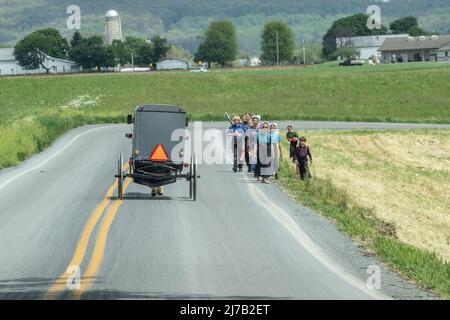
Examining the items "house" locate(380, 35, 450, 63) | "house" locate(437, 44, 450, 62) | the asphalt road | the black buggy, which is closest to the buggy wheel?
the black buggy

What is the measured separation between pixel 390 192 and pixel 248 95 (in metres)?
72.6

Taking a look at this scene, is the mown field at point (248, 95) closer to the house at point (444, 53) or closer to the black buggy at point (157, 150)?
the black buggy at point (157, 150)

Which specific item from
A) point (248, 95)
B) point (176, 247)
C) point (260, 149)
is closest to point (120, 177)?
point (260, 149)

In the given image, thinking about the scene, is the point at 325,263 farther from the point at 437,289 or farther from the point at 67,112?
the point at 67,112

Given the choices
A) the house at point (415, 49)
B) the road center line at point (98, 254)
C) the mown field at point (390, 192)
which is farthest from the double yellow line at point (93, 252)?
the house at point (415, 49)

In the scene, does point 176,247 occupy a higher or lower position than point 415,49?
lower

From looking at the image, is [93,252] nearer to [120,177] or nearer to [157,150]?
[120,177]

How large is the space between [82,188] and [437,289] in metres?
15.3

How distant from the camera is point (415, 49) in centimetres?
18925

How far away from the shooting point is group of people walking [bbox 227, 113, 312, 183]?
97.7 ft

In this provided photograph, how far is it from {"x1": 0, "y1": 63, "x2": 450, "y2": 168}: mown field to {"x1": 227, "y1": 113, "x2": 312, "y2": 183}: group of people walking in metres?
34.6

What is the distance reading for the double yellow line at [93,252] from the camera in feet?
45.8

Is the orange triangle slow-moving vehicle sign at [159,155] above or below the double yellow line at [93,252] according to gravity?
above

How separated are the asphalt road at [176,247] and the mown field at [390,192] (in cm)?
55
